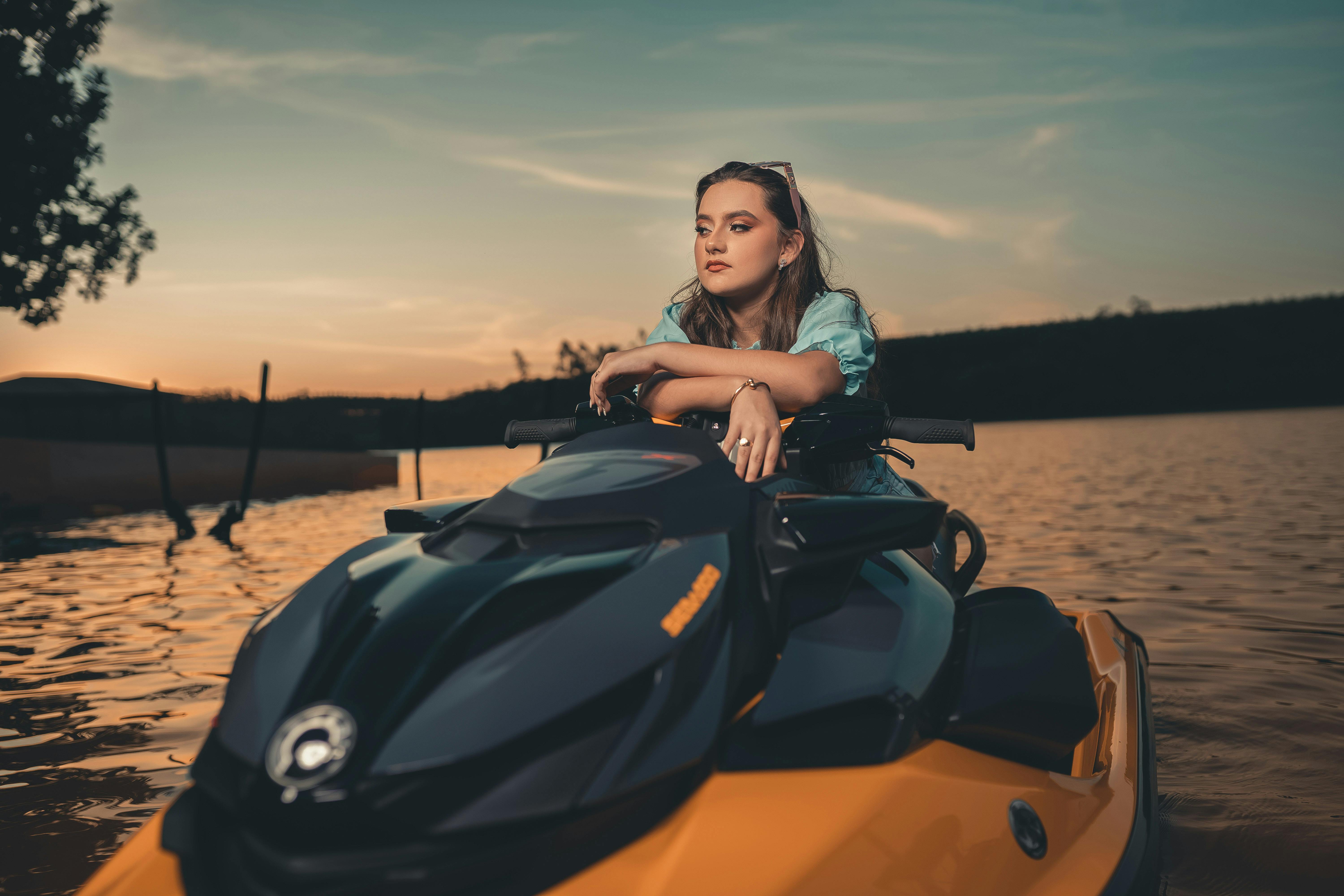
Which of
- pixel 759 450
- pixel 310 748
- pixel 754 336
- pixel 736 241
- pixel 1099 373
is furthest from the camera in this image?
pixel 1099 373

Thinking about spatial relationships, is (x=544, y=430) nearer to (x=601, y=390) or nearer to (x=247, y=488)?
(x=601, y=390)

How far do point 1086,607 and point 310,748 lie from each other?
208 inches

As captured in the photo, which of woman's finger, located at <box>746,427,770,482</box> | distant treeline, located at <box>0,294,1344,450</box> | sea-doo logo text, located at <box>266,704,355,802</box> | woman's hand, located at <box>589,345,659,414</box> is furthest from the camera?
distant treeline, located at <box>0,294,1344,450</box>

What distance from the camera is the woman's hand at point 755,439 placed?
1.31 meters

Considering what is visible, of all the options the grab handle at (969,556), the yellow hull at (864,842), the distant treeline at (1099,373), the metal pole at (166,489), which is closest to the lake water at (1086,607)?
the metal pole at (166,489)

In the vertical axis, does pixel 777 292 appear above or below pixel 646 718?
above

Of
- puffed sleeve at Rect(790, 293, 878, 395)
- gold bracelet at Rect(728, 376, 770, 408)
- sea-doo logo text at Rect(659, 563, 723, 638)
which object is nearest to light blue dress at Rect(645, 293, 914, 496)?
puffed sleeve at Rect(790, 293, 878, 395)

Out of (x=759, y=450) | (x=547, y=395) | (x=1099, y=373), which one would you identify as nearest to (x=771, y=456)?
(x=759, y=450)

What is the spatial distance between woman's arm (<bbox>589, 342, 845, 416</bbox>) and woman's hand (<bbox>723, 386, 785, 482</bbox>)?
119mm

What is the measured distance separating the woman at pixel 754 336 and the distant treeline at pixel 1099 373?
121ft

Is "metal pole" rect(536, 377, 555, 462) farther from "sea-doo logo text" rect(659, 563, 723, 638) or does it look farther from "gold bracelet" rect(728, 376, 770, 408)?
"sea-doo logo text" rect(659, 563, 723, 638)

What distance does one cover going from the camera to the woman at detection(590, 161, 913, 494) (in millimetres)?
1521

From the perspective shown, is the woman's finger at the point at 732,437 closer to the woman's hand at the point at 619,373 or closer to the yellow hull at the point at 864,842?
the woman's hand at the point at 619,373

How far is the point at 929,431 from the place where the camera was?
5.18 ft
